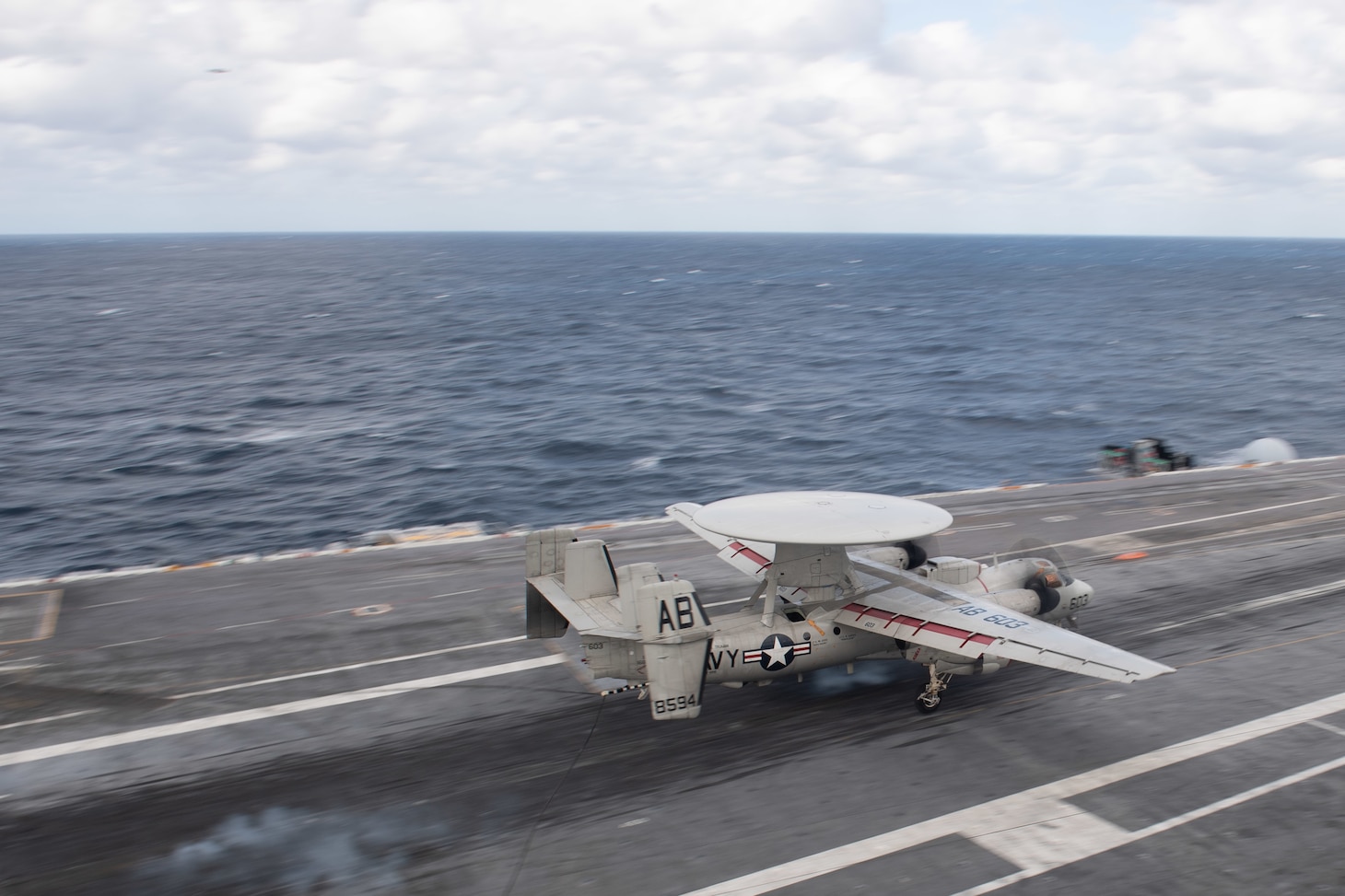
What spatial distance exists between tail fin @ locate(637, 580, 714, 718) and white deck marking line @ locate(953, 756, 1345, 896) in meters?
6.21

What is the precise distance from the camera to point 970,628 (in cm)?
2066

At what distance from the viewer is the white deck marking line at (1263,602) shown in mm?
28203

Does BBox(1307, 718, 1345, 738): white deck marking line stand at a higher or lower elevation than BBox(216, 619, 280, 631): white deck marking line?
higher

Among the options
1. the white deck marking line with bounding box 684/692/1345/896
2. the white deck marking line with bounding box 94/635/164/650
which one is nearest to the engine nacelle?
the white deck marking line with bounding box 684/692/1345/896

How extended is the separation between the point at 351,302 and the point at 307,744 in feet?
540

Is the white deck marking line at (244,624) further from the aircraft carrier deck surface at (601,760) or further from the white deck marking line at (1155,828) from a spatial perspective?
the white deck marking line at (1155,828)

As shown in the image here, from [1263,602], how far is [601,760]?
22508 millimetres

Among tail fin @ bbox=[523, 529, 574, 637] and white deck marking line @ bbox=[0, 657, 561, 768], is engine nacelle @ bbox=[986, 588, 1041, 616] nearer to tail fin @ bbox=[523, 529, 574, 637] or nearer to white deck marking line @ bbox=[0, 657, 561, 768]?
tail fin @ bbox=[523, 529, 574, 637]

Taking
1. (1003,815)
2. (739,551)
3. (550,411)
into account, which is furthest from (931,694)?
(550,411)

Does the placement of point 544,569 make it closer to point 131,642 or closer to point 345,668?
point 345,668

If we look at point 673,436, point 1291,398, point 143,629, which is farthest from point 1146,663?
point 1291,398

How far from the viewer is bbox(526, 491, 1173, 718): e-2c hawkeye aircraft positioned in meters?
19.1

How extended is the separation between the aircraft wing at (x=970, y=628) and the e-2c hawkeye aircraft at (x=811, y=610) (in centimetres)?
3

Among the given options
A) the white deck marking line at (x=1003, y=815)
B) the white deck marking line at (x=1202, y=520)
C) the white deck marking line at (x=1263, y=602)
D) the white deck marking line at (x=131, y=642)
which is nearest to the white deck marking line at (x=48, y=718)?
the white deck marking line at (x=131, y=642)
